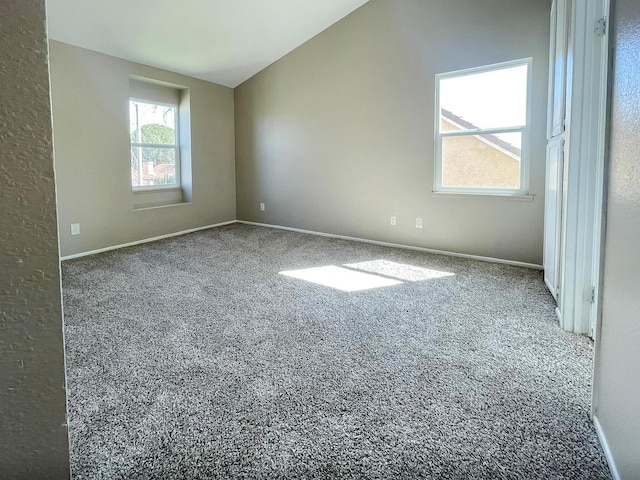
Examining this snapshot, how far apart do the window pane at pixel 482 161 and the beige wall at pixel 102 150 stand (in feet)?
11.5

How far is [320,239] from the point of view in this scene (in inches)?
214

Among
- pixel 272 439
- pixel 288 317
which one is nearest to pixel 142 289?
pixel 288 317

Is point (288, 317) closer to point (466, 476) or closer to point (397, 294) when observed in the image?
point (397, 294)

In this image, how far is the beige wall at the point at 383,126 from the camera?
159 inches

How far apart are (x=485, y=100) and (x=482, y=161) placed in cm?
62

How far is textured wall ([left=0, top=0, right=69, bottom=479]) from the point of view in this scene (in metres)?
0.70

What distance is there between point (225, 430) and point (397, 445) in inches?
25.2

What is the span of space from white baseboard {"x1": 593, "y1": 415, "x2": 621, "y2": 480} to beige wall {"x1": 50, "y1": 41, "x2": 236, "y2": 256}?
4712 mm

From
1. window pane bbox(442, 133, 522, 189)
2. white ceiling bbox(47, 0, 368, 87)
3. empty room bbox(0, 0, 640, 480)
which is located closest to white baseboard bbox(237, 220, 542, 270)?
empty room bbox(0, 0, 640, 480)

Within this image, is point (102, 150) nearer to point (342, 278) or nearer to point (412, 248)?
point (342, 278)

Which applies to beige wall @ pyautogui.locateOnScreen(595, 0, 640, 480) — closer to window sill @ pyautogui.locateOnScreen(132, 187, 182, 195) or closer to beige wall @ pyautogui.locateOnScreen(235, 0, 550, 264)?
beige wall @ pyautogui.locateOnScreen(235, 0, 550, 264)

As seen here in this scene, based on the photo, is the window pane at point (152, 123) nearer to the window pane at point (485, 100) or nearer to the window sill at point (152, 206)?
the window sill at point (152, 206)

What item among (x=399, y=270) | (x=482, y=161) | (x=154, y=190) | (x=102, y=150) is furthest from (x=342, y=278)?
(x=154, y=190)

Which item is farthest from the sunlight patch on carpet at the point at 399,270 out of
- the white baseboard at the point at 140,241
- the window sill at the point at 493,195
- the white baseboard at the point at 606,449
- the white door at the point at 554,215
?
the white baseboard at the point at 140,241
